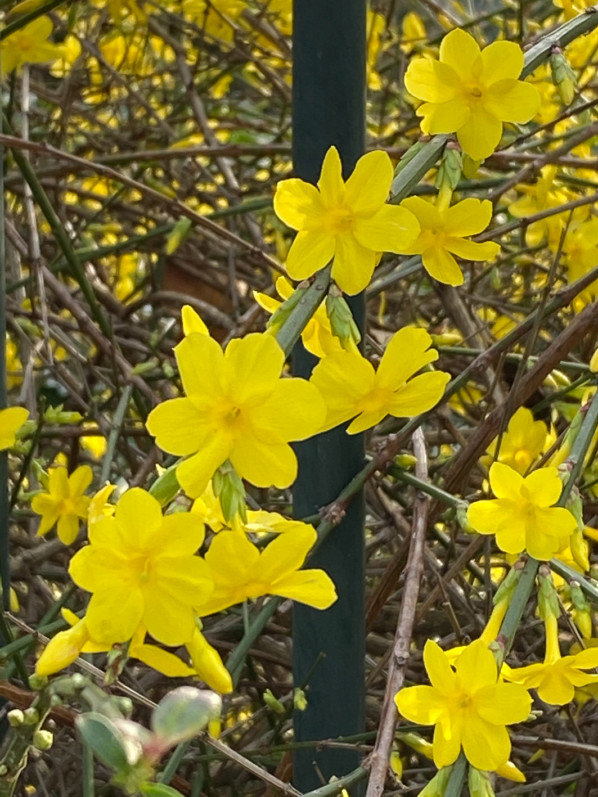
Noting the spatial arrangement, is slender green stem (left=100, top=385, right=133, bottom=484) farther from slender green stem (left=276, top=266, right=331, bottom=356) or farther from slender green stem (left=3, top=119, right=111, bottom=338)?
slender green stem (left=276, top=266, right=331, bottom=356)

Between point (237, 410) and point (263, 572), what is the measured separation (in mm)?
91

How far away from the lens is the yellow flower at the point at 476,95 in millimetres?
695

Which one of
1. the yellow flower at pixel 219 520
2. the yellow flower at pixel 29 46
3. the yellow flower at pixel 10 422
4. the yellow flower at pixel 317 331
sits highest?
the yellow flower at pixel 29 46

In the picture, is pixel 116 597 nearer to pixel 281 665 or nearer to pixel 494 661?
pixel 494 661

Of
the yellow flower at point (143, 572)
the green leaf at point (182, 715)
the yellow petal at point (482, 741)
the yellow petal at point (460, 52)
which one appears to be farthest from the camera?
the yellow petal at point (460, 52)

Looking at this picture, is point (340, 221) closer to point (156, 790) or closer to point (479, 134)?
point (479, 134)

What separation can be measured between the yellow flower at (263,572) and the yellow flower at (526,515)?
0.15 m

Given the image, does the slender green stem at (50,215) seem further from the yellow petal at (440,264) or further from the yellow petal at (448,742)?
the yellow petal at (448,742)

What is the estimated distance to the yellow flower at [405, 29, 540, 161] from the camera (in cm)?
69

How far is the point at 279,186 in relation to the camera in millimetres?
623

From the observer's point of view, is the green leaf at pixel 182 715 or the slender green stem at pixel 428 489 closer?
the green leaf at pixel 182 715

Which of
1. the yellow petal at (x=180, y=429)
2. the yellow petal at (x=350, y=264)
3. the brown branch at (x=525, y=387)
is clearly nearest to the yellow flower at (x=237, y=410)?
the yellow petal at (x=180, y=429)

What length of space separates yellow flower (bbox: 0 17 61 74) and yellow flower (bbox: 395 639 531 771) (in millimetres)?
961

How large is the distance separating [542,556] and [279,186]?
277 millimetres
